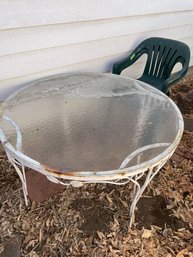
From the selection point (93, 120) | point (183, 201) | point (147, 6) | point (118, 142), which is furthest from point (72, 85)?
point (183, 201)

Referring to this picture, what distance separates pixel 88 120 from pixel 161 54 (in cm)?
139

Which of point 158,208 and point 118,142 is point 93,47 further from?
point 158,208

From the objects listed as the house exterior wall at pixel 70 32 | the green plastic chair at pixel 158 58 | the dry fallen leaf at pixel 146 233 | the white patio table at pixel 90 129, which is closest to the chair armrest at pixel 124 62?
the green plastic chair at pixel 158 58

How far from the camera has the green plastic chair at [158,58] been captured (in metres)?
2.68

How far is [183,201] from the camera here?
7.43 ft

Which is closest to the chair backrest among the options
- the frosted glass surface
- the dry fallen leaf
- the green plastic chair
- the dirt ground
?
the green plastic chair

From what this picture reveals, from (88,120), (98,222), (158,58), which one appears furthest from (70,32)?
(98,222)

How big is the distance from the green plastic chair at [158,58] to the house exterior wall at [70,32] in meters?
0.13

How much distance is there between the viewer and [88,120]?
1927mm

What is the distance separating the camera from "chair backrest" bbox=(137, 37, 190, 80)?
270 cm

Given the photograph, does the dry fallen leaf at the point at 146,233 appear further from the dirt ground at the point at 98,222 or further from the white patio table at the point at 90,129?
the white patio table at the point at 90,129

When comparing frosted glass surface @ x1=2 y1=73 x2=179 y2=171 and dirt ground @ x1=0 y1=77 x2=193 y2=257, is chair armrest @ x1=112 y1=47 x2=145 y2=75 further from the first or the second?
dirt ground @ x1=0 y1=77 x2=193 y2=257

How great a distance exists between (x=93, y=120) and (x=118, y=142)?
1.03 feet

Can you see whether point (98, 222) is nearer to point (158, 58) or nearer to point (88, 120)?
point (88, 120)
